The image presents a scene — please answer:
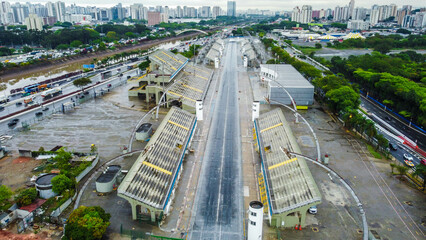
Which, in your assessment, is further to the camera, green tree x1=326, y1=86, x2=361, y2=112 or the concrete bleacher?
green tree x1=326, y1=86, x2=361, y2=112

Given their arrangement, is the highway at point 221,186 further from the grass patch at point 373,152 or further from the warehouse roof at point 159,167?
the grass patch at point 373,152

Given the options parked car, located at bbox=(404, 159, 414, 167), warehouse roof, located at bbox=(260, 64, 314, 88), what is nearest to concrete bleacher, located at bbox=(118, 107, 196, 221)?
parked car, located at bbox=(404, 159, 414, 167)

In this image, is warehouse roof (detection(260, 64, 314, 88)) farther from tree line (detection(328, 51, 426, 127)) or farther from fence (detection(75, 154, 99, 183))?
fence (detection(75, 154, 99, 183))

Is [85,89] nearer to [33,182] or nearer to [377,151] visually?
[33,182]

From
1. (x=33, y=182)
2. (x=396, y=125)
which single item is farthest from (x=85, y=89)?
(x=396, y=125)

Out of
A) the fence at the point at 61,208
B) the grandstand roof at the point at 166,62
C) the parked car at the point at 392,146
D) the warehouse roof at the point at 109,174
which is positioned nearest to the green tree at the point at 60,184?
the fence at the point at 61,208

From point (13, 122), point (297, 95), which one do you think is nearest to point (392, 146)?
point (297, 95)
